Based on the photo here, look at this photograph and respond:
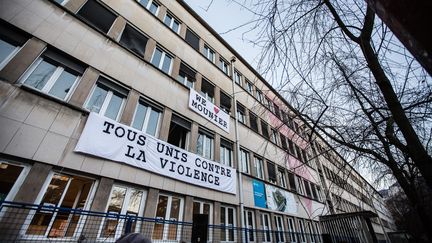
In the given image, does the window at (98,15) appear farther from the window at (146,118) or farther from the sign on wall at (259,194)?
the sign on wall at (259,194)

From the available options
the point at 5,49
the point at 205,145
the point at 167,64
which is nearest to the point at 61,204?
the point at 5,49

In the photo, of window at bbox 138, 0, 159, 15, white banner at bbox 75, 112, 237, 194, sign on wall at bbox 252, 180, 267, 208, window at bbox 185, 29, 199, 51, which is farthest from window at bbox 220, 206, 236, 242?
window at bbox 138, 0, 159, 15

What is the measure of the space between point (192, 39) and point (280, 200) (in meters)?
10.8

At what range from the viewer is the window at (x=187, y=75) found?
9.78 meters

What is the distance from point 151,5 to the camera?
9.57 m

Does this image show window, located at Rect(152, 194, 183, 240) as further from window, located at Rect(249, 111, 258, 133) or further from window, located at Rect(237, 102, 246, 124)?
window, located at Rect(249, 111, 258, 133)

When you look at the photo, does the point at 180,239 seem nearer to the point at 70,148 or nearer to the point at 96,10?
the point at 70,148

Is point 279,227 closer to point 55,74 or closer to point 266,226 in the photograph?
point 266,226

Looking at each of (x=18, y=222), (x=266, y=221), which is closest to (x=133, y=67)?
(x=18, y=222)

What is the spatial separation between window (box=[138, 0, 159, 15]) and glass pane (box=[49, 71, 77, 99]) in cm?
521

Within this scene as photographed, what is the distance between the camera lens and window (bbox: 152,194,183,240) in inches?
217

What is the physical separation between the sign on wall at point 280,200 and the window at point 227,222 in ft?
9.33

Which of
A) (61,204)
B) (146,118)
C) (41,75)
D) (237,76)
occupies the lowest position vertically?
(61,204)

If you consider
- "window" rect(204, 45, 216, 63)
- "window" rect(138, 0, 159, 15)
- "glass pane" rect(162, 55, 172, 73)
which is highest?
"window" rect(204, 45, 216, 63)
